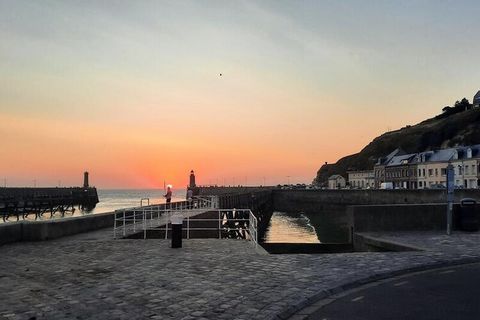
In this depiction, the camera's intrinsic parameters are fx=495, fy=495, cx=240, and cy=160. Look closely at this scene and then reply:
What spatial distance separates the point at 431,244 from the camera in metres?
15.5

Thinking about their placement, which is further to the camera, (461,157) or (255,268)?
(461,157)

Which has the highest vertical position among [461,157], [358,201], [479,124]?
[479,124]

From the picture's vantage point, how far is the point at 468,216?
19297mm

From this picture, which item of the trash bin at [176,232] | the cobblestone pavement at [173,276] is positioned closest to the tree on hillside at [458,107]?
the cobblestone pavement at [173,276]

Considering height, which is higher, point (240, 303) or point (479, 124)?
point (479, 124)

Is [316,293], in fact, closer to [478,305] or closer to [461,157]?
[478,305]

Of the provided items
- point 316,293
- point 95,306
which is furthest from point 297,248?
point 95,306

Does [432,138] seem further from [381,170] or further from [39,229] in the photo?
[39,229]

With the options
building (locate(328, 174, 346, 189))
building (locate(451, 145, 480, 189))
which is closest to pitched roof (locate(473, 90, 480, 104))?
building (locate(328, 174, 346, 189))

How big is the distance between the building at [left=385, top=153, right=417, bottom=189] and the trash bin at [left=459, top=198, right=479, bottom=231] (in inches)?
3734

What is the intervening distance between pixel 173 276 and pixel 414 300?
4.59 metres

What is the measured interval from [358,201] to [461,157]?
26660mm

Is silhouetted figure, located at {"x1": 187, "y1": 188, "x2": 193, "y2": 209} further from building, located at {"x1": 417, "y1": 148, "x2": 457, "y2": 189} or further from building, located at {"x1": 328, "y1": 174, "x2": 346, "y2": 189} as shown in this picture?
building, located at {"x1": 328, "y1": 174, "x2": 346, "y2": 189}

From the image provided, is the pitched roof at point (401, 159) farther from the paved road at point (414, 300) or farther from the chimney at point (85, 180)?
the paved road at point (414, 300)
